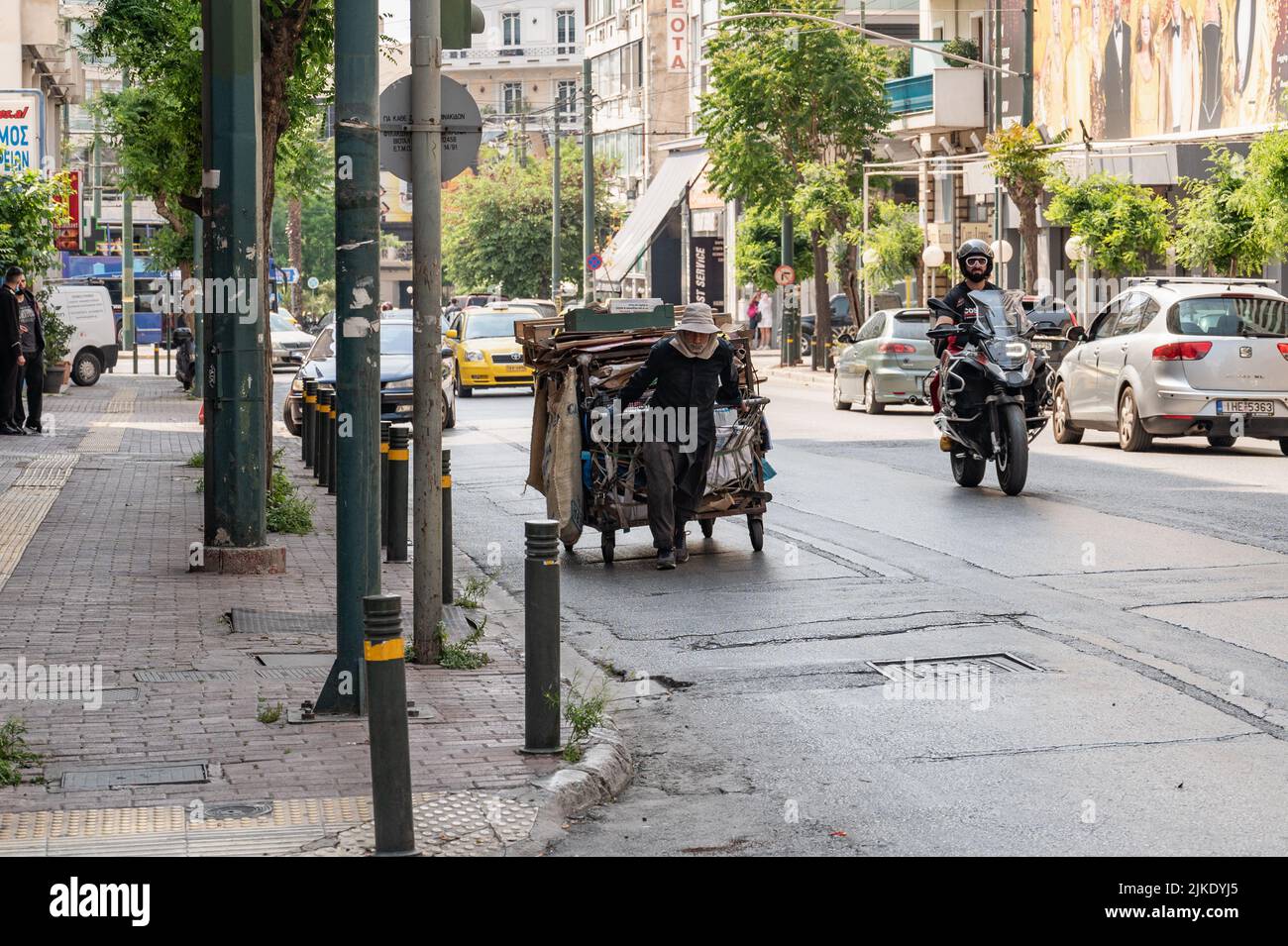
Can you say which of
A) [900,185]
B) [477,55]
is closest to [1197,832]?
[900,185]

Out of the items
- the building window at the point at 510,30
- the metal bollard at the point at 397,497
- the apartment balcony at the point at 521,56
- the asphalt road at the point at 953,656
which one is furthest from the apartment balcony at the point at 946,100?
the building window at the point at 510,30

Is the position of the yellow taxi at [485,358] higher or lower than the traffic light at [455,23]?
lower

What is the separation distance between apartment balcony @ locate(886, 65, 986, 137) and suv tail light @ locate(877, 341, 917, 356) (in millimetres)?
17879

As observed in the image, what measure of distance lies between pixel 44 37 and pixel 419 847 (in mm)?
38355

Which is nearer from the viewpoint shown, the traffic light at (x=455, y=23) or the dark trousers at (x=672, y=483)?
the traffic light at (x=455, y=23)

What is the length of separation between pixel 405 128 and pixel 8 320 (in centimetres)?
1519

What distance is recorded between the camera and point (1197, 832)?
20.9 feet

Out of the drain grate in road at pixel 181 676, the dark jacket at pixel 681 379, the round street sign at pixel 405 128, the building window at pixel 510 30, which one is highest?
the building window at pixel 510 30

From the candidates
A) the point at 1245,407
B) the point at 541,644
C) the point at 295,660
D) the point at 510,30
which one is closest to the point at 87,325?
the point at 1245,407

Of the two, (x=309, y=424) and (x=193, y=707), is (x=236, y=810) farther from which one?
(x=309, y=424)

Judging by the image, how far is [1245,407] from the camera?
804 inches

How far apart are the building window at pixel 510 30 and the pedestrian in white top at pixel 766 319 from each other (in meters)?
56.8

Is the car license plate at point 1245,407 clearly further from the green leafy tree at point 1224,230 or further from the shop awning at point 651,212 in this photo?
the shop awning at point 651,212

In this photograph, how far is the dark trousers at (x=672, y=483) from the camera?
42.2 ft
